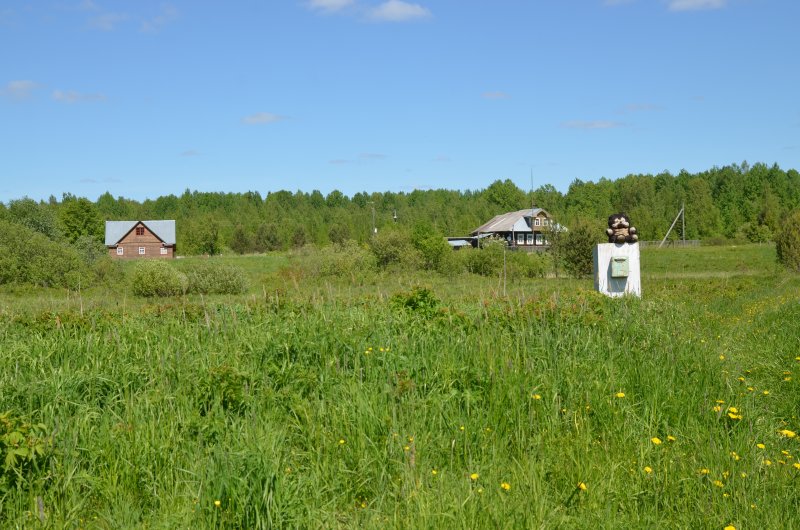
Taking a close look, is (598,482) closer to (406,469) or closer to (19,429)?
(406,469)

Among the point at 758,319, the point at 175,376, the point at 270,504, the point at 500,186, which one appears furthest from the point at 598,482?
the point at 500,186

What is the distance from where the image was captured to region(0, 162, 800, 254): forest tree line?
256ft

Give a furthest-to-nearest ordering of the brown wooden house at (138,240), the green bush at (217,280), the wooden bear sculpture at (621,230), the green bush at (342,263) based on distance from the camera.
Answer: the brown wooden house at (138,240) → the green bush at (342,263) → the green bush at (217,280) → the wooden bear sculpture at (621,230)

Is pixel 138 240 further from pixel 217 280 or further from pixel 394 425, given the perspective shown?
pixel 394 425

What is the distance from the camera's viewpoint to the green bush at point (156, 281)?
3572 cm

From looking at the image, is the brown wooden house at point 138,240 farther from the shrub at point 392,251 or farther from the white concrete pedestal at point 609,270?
the white concrete pedestal at point 609,270

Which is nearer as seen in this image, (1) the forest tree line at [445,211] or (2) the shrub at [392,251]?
(2) the shrub at [392,251]

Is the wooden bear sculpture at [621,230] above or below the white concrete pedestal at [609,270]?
above

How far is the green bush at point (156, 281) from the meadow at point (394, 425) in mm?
→ 29602

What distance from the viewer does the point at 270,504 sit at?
11.2ft

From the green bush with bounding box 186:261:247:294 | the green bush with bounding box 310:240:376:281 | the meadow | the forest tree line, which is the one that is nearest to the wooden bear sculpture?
the meadow

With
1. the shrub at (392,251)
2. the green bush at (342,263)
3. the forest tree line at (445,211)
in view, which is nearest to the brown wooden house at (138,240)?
the forest tree line at (445,211)

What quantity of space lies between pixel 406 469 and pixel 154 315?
521cm

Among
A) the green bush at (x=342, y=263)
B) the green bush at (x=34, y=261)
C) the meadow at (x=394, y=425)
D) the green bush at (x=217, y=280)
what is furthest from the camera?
the green bush at (x=34, y=261)
